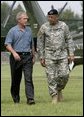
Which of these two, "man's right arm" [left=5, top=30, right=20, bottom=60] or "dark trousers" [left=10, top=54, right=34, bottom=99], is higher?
"man's right arm" [left=5, top=30, right=20, bottom=60]

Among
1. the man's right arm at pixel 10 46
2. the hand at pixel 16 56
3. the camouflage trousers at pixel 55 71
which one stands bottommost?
the camouflage trousers at pixel 55 71

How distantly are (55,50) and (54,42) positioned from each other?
15 cm

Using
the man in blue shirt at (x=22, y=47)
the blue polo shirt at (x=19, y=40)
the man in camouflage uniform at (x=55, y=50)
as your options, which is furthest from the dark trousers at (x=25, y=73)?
the man in camouflage uniform at (x=55, y=50)

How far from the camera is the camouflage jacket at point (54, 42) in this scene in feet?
40.4

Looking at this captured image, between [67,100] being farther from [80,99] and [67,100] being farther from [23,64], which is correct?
[23,64]

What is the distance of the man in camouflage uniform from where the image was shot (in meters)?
12.3

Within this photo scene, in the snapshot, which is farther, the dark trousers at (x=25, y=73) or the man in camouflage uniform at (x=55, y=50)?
the man in camouflage uniform at (x=55, y=50)

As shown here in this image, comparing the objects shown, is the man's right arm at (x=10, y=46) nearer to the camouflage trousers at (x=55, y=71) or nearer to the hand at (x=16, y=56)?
the hand at (x=16, y=56)

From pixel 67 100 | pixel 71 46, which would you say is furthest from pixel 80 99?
pixel 71 46

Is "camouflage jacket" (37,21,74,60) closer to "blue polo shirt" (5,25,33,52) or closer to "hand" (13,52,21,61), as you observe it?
"blue polo shirt" (5,25,33,52)

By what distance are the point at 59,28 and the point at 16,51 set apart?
3.10ft

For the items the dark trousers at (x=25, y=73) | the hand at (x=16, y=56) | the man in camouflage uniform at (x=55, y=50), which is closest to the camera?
the hand at (x=16, y=56)

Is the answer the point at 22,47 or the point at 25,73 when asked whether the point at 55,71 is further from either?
the point at 22,47

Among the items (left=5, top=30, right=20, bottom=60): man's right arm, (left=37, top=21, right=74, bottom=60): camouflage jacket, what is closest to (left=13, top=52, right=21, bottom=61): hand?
(left=5, top=30, right=20, bottom=60): man's right arm
